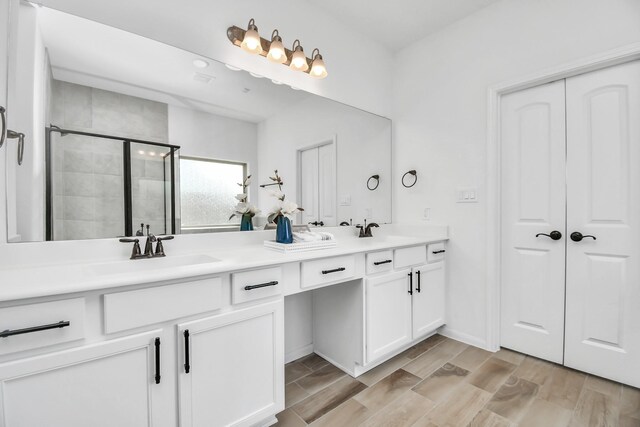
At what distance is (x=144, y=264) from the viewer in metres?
1.47

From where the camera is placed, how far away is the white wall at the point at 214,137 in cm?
171

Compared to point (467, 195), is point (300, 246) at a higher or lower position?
lower

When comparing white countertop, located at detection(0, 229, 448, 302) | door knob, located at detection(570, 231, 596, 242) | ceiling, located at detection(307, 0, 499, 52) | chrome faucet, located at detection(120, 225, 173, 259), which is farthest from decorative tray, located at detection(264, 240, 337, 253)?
ceiling, located at detection(307, 0, 499, 52)

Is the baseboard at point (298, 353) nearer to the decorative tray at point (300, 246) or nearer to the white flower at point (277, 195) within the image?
the decorative tray at point (300, 246)

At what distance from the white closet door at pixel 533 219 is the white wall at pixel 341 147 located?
3.29 feet

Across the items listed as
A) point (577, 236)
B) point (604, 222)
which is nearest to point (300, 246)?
point (577, 236)

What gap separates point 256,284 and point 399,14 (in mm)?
2395

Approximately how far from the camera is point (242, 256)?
154cm

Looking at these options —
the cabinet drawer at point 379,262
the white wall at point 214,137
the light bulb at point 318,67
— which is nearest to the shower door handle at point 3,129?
the white wall at point 214,137

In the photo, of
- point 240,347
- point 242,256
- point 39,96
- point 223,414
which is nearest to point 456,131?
point 242,256

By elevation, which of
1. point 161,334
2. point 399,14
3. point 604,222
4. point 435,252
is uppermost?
point 399,14

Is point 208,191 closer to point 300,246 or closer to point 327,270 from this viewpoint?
point 300,246

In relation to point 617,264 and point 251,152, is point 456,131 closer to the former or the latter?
point 617,264

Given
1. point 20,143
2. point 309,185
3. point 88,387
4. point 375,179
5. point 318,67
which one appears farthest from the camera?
point 375,179
